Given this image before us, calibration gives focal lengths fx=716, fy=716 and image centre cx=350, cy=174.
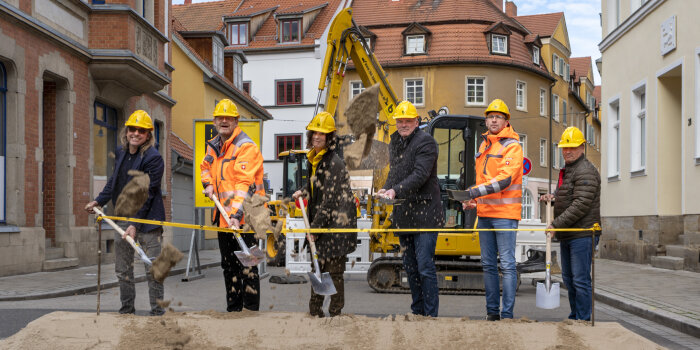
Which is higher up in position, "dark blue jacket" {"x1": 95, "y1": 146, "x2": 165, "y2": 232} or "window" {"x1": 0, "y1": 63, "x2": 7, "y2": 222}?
"window" {"x1": 0, "y1": 63, "x2": 7, "y2": 222}

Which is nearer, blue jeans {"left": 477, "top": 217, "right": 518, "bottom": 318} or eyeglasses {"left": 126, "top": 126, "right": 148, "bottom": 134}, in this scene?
blue jeans {"left": 477, "top": 217, "right": 518, "bottom": 318}

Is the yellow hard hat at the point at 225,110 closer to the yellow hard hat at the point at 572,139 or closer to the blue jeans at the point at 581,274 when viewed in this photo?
the yellow hard hat at the point at 572,139

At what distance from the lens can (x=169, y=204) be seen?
68.0ft

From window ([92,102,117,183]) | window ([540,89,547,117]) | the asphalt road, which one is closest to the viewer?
the asphalt road

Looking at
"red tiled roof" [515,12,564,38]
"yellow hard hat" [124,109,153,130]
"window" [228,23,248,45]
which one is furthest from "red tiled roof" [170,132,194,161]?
"red tiled roof" [515,12,564,38]

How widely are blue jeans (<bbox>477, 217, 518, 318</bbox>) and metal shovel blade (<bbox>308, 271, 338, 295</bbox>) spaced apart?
1.47 meters

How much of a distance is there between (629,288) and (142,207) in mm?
7835

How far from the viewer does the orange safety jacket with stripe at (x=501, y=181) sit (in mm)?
6516

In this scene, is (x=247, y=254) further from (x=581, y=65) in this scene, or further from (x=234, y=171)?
(x=581, y=65)

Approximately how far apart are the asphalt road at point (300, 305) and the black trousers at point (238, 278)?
0.91 meters

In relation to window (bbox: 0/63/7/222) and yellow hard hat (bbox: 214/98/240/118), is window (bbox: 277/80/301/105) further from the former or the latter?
yellow hard hat (bbox: 214/98/240/118)

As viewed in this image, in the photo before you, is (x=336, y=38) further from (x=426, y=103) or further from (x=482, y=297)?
(x=426, y=103)

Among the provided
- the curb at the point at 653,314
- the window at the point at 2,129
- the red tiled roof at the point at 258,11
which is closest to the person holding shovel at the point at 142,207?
the curb at the point at 653,314

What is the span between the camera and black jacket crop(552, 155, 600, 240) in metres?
6.82
